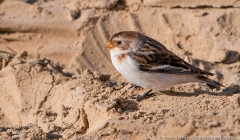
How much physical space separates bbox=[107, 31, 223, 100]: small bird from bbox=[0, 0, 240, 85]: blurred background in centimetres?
166

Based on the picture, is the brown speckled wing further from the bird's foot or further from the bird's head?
the bird's foot

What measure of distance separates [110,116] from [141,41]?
5.17 feet

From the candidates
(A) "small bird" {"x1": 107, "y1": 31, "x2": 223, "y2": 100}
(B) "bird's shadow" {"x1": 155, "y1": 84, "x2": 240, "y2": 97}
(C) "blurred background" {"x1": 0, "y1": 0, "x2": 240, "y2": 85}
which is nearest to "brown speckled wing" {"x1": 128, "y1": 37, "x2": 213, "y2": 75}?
(A) "small bird" {"x1": 107, "y1": 31, "x2": 223, "y2": 100}

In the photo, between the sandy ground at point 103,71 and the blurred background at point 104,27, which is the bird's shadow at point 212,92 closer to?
the sandy ground at point 103,71

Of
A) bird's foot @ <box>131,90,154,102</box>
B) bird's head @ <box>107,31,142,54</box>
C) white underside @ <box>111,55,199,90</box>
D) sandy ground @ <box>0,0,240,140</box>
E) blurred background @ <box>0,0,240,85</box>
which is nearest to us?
sandy ground @ <box>0,0,240,140</box>

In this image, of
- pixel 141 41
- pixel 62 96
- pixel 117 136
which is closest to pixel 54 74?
pixel 62 96

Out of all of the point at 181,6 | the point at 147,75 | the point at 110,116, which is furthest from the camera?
the point at 181,6

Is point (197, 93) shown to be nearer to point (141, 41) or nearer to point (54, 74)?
point (141, 41)

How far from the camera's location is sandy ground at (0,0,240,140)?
19.9ft

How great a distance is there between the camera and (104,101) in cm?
681

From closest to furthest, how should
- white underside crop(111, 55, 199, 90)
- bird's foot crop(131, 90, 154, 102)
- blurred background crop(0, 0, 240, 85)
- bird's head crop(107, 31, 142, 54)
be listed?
bird's foot crop(131, 90, 154, 102), white underside crop(111, 55, 199, 90), bird's head crop(107, 31, 142, 54), blurred background crop(0, 0, 240, 85)

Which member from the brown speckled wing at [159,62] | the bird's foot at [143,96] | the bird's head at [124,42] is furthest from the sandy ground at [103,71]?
the bird's head at [124,42]

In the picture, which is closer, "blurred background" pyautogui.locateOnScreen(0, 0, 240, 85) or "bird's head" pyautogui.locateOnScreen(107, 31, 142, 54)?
"bird's head" pyautogui.locateOnScreen(107, 31, 142, 54)

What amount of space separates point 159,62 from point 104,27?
268cm
